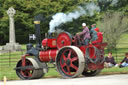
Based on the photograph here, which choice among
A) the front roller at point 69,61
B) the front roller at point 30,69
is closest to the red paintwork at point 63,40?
the front roller at point 69,61

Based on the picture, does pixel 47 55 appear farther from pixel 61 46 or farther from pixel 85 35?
pixel 85 35

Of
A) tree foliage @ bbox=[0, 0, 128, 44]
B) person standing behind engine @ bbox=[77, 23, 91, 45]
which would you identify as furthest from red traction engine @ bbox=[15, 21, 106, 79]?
tree foliage @ bbox=[0, 0, 128, 44]

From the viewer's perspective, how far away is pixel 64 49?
1386 centimetres

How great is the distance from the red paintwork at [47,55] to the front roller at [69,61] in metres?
0.62

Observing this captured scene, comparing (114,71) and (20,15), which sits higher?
(20,15)

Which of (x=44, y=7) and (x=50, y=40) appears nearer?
(x=50, y=40)

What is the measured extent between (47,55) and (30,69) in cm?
86

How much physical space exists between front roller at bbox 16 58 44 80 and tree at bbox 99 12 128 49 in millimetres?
18767

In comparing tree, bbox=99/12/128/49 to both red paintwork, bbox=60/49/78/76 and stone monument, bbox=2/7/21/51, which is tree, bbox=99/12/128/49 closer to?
stone monument, bbox=2/7/21/51

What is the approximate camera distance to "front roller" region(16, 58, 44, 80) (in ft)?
47.9

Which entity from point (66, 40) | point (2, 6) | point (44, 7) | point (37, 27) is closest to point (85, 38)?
point (66, 40)

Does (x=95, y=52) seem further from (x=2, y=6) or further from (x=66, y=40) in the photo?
(x=2, y=6)

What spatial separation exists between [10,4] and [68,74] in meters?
37.8

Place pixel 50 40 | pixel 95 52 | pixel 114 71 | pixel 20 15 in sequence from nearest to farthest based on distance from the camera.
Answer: pixel 95 52 < pixel 50 40 < pixel 114 71 < pixel 20 15
